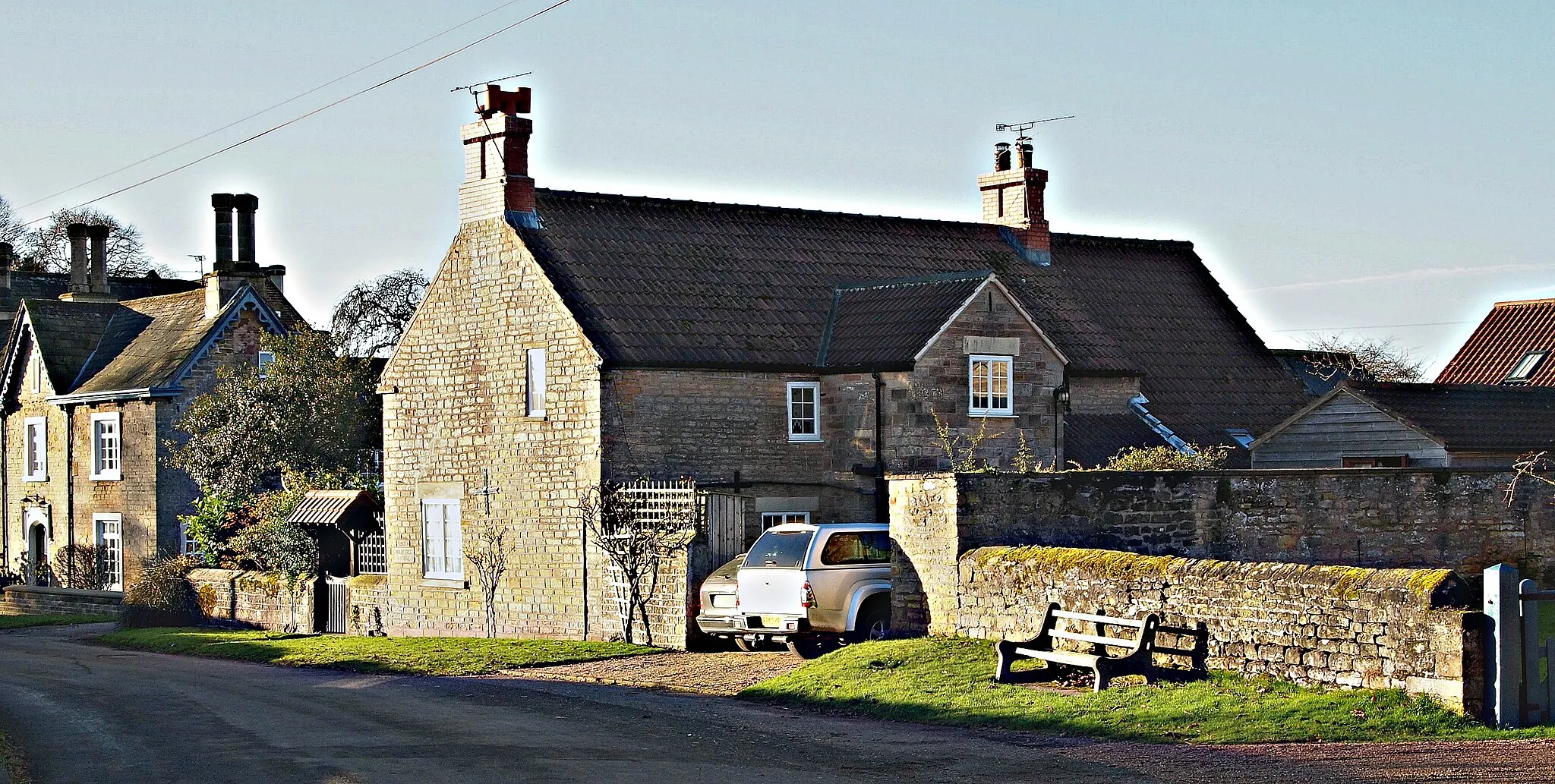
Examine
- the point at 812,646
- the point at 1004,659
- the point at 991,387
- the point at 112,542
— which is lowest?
the point at 812,646

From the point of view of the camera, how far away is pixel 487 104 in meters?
32.7

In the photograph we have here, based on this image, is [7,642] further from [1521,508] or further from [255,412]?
[1521,508]

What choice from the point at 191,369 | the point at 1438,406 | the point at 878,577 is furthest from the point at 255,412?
the point at 1438,406

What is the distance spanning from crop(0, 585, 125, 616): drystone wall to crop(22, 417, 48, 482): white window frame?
447 cm

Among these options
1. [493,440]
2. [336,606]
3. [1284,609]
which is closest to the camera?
[1284,609]

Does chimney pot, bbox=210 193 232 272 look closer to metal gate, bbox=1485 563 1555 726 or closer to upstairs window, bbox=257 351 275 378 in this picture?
upstairs window, bbox=257 351 275 378

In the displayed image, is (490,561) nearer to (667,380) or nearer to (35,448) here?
(667,380)

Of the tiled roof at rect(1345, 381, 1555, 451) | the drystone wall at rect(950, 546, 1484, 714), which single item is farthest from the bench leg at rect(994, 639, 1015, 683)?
the tiled roof at rect(1345, 381, 1555, 451)

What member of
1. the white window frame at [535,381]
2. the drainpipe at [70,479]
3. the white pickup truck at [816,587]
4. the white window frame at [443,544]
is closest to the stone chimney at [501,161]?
the white window frame at [535,381]

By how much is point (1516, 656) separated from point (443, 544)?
71.1ft

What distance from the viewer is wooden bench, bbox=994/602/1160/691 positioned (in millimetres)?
19359

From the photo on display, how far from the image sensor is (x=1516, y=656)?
54.7ft

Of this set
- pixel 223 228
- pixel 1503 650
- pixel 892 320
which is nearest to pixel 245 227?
pixel 223 228

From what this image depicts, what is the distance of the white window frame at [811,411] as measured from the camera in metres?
32.1
